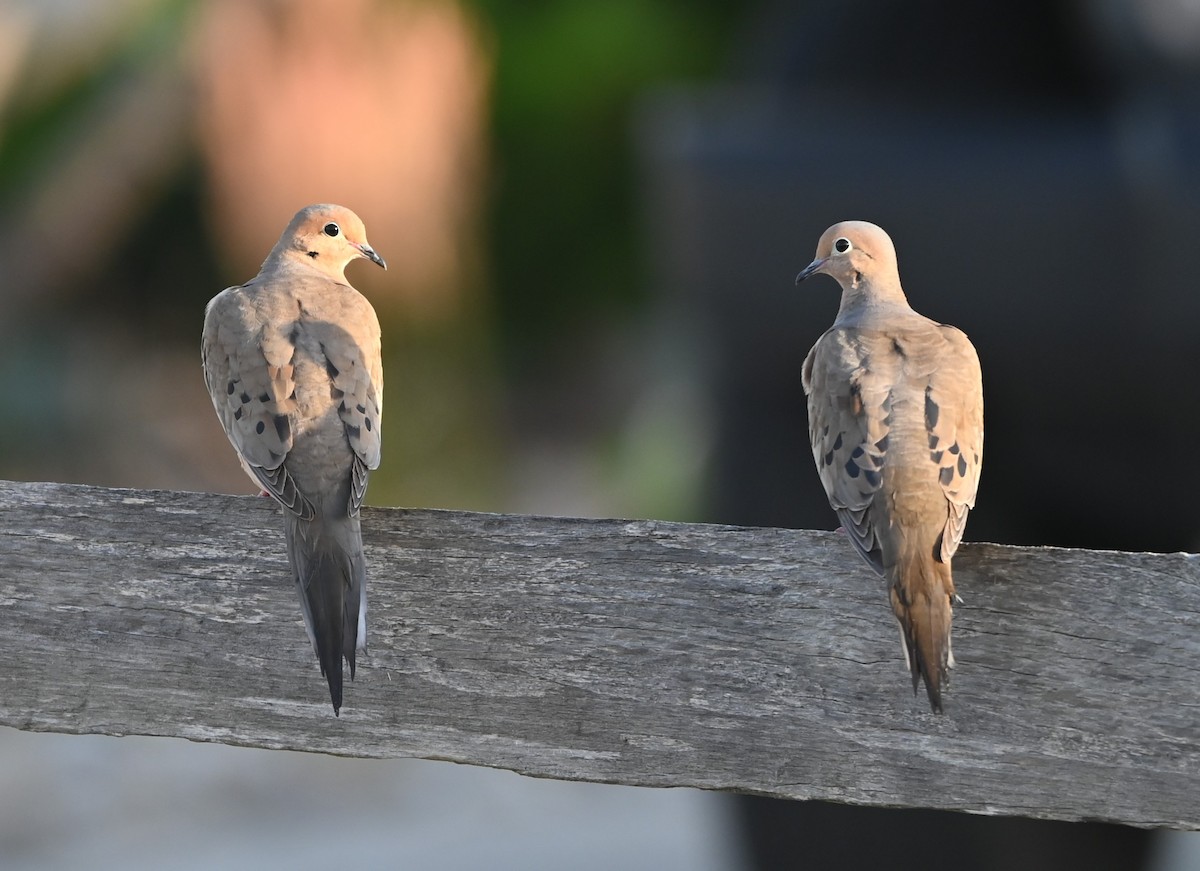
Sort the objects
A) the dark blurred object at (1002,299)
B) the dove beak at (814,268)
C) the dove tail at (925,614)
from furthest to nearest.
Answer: the dark blurred object at (1002,299) < the dove beak at (814,268) < the dove tail at (925,614)

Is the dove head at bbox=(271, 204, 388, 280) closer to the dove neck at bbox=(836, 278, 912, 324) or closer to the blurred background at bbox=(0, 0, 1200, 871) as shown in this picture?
the dove neck at bbox=(836, 278, 912, 324)

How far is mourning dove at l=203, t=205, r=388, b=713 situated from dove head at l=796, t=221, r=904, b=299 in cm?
65

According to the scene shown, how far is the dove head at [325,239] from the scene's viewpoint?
234 cm

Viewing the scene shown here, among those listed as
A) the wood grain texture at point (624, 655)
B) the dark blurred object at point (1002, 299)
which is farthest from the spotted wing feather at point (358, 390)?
the dark blurred object at point (1002, 299)

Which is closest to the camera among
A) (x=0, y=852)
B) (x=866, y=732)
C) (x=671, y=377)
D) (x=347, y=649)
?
(x=347, y=649)

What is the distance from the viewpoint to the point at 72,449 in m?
8.47

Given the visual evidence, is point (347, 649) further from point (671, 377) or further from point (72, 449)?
point (671, 377)

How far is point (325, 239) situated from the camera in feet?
7.73

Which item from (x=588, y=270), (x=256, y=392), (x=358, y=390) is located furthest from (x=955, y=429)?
(x=588, y=270)

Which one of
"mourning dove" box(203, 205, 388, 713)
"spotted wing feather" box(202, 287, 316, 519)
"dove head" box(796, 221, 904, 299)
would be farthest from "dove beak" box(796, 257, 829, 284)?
"spotted wing feather" box(202, 287, 316, 519)

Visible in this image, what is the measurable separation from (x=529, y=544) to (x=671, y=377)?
793cm

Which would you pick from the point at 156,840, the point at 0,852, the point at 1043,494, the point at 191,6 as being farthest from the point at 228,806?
the point at 191,6

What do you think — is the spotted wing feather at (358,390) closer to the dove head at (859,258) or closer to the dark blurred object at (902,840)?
the dove head at (859,258)

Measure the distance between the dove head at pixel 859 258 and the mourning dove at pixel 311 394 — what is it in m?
0.65
